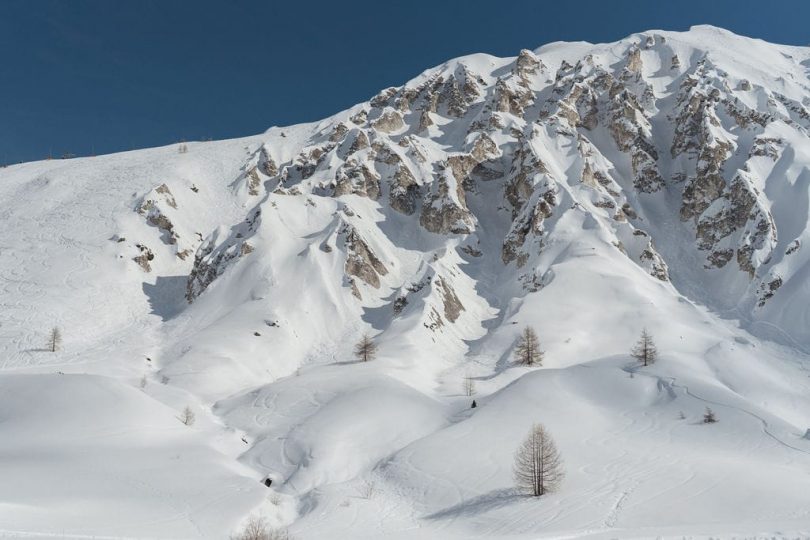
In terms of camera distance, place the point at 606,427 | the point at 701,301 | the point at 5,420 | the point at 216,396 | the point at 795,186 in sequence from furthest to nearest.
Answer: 1. the point at 795,186
2. the point at 701,301
3. the point at 216,396
4. the point at 606,427
5. the point at 5,420

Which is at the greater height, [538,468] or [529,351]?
[529,351]

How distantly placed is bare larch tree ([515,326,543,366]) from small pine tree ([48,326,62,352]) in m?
50.7

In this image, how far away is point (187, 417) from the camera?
139 feet

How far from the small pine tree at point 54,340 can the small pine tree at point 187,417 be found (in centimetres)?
2611

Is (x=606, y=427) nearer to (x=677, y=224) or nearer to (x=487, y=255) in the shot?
(x=487, y=255)

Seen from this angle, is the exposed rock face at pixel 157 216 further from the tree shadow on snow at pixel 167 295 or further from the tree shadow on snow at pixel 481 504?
the tree shadow on snow at pixel 481 504

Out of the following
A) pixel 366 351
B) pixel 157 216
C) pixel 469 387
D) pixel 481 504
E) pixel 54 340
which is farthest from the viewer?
pixel 157 216

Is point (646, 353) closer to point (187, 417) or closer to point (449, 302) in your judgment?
point (449, 302)

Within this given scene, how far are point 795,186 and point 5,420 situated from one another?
103381 mm

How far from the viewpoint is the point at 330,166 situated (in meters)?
111

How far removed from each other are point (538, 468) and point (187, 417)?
89.6 feet

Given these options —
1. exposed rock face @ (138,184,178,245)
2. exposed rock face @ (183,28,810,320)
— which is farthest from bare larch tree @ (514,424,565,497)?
exposed rock face @ (138,184,178,245)

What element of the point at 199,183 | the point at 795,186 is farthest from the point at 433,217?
the point at 795,186

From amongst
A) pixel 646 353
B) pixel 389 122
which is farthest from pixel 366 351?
pixel 389 122
